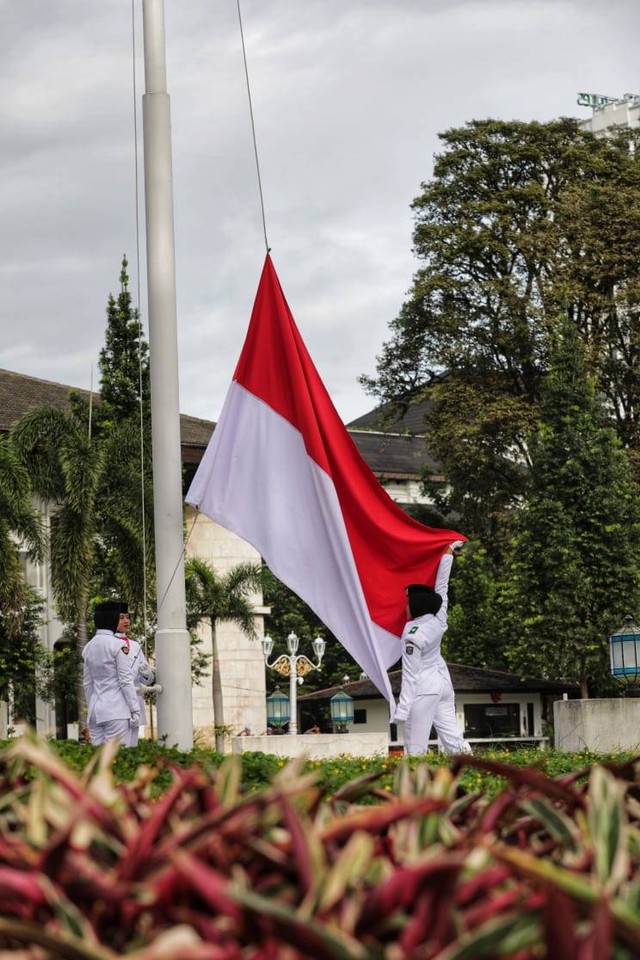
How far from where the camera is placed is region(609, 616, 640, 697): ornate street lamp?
803 inches

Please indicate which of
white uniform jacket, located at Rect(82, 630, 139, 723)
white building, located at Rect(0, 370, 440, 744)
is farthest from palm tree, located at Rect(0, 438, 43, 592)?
white uniform jacket, located at Rect(82, 630, 139, 723)

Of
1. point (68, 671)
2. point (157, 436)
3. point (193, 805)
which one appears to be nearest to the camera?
point (193, 805)

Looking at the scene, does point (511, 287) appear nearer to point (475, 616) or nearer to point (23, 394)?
point (475, 616)

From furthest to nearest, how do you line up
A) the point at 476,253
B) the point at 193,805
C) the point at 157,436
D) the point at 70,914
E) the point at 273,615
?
the point at 273,615 → the point at 476,253 → the point at 157,436 → the point at 193,805 → the point at 70,914

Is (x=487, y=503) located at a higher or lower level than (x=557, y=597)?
higher

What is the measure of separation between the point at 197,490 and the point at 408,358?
3591 cm

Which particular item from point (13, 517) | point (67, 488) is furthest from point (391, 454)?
point (67, 488)

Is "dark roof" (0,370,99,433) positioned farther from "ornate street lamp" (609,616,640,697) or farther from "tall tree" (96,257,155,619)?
"ornate street lamp" (609,616,640,697)

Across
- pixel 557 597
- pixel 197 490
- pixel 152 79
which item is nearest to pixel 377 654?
pixel 197 490

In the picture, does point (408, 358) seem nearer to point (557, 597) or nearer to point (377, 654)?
point (557, 597)

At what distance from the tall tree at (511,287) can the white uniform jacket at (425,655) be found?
29617 millimetres

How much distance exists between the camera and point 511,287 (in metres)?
44.2

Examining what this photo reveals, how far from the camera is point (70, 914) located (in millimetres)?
2156

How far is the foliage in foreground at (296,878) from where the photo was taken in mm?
2031
